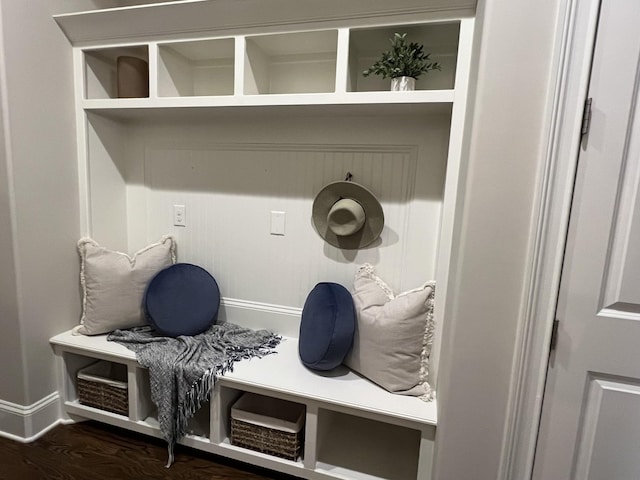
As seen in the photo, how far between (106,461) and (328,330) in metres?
1.22

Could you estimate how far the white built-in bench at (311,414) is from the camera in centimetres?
145

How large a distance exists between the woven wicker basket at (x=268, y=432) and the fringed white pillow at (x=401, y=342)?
42 centimetres

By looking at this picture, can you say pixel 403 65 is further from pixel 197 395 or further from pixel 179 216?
pixel 197 395

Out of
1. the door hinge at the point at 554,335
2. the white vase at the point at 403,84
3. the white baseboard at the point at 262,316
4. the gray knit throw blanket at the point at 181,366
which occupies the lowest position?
the gray knit throw blanket at the point at 181,366

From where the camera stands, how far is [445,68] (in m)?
1.59

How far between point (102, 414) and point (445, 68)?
235 cm

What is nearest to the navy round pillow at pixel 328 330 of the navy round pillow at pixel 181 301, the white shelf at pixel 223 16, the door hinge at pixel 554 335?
the navy round pillow at pixel 181 301

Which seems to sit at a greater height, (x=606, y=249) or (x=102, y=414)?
(x=606, y=249)

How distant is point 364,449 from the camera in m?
1.71

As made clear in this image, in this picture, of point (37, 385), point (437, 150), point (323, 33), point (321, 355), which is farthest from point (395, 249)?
point (37, 385)

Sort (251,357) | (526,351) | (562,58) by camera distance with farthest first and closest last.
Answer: (251,357)
(526,351)
(562,58)

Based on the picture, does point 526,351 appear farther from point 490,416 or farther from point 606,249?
point 606,249

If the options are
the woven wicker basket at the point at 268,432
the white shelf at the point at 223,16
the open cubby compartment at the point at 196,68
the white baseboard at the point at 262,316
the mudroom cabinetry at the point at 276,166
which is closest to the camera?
the white shelf at the point at 223,16

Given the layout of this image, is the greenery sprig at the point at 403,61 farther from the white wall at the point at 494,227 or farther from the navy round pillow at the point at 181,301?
the navy round pillow at the point at 181,301
